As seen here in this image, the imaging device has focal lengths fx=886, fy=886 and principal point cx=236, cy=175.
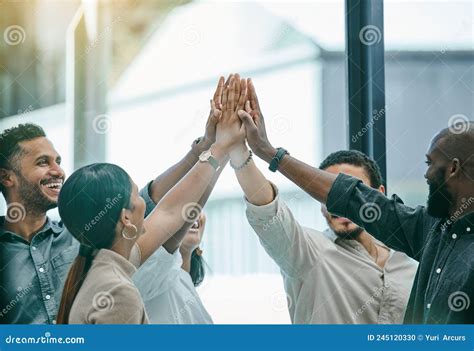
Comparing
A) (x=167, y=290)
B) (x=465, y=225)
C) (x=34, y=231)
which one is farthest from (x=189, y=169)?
(x=465, y=225)

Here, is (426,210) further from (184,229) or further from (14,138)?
(14,138)

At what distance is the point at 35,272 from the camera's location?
104 inches

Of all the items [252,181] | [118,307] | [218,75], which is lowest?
[118,307]

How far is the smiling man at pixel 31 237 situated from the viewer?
8.66ft

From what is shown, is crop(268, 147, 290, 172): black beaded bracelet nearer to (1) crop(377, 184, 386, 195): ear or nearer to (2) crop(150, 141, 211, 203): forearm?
(2) crop(150, 141, 211, 203): forearm

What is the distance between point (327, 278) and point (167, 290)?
19.6 inches

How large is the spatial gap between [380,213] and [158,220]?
68 cm

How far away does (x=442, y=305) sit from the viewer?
8.44ft

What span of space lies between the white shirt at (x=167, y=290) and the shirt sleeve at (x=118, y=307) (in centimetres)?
9

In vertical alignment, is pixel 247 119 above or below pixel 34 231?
above

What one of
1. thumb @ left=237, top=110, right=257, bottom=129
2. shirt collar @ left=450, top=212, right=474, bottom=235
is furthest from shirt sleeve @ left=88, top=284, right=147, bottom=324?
shirt collar @ left=450, top=212, right=474, bottom=235

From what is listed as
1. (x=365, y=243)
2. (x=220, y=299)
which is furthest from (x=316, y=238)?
(x=220, y=299)

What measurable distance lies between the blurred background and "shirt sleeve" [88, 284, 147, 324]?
0.37 meters
